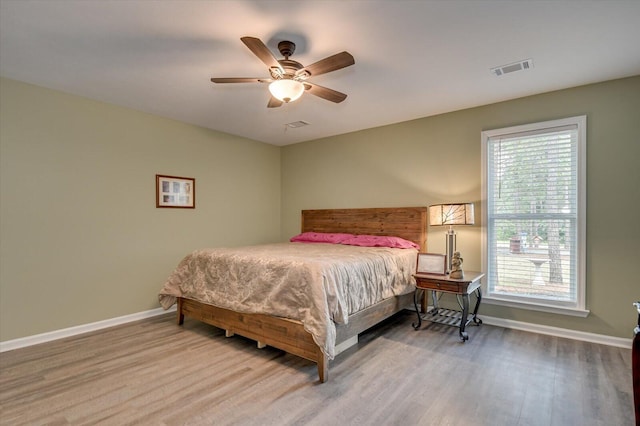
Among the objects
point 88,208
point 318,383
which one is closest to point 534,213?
point 318,383

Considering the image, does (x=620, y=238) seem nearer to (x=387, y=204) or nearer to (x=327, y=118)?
(x=387, y=204)

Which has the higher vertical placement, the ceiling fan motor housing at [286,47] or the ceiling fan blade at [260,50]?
the ceiling fan motor housing at [286,47]

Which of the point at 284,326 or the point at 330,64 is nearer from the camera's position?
the point at 330,64

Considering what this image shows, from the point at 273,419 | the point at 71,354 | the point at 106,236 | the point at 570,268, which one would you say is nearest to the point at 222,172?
the point at 106,236

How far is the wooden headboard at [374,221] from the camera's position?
14.1ft

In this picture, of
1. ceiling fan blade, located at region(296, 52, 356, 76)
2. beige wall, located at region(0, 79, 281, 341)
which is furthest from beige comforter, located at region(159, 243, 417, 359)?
ceiling fan blade, located at region(296, 52, 356, 76)

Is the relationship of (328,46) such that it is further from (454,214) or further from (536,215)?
(536,215)

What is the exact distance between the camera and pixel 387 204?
15.2 ft

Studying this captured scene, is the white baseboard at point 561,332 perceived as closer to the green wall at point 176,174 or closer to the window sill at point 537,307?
the green wall at point 176,174

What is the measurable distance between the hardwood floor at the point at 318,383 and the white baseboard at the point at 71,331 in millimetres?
120

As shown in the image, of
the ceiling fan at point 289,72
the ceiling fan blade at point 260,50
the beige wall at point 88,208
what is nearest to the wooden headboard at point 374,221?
the beige wall at point 88,208

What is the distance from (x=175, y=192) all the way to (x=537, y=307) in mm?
4660

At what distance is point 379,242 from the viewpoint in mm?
4230

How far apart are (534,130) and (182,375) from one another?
424 cm
